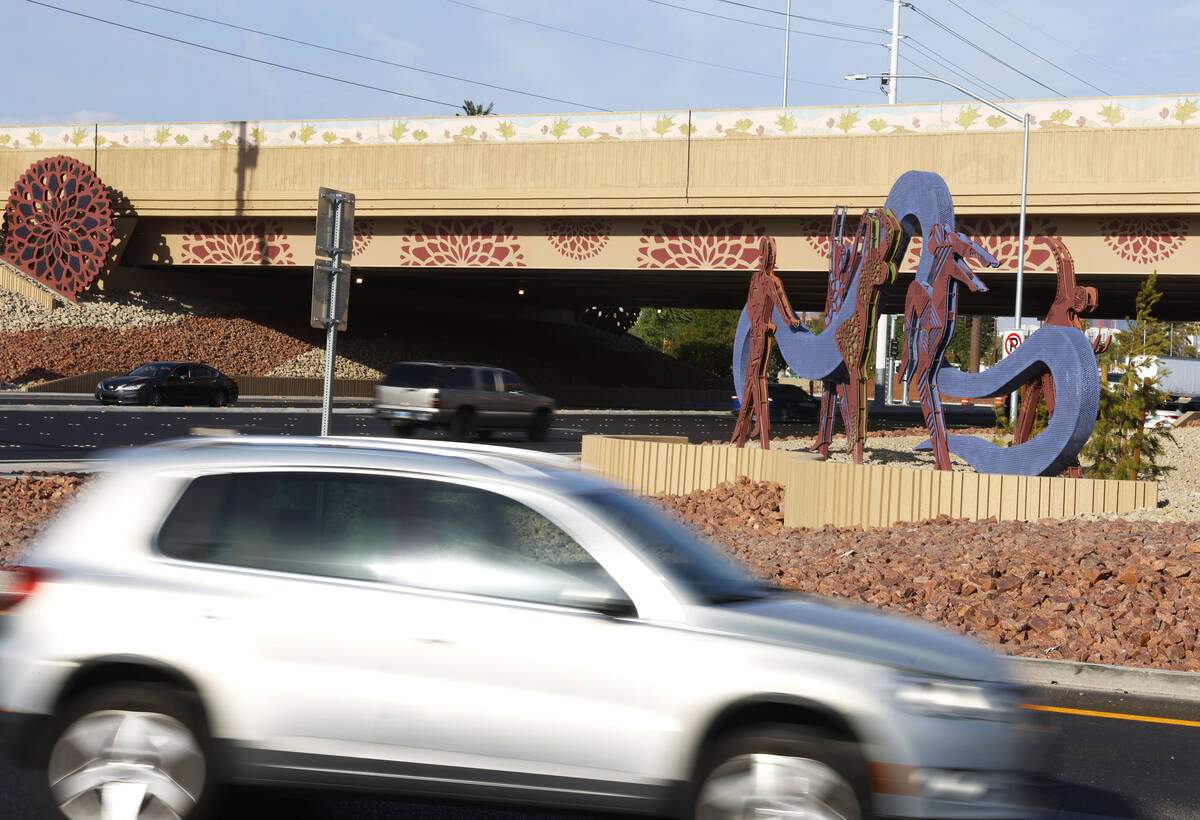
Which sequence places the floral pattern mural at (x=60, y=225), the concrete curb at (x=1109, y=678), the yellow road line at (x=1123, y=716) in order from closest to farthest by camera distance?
the yellow road line at (x=1123, y=716)
the concrete curb at (x=1109, y=678)
the floral pattern mural at (x=60, y=225)

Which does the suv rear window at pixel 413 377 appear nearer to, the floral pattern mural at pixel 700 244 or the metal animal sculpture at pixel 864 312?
the metal animal sculpture at pixel 864 312

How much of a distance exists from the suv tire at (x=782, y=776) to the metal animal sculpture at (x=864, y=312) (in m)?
16.6

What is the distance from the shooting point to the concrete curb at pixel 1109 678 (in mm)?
8766

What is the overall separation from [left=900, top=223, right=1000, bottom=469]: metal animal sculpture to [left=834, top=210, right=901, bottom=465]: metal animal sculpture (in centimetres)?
116

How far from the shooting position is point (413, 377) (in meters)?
30.5

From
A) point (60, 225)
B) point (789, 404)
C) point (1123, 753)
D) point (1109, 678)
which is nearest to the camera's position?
point (1123, 753)

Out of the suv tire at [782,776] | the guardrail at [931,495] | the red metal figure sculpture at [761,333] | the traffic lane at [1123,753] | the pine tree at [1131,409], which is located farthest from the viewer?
the red metal figure sculpture at [761,333]

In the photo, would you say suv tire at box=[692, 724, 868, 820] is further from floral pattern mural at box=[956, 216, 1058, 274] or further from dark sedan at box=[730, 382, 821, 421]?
dark sedan at box=[730, 382, 821, 421]

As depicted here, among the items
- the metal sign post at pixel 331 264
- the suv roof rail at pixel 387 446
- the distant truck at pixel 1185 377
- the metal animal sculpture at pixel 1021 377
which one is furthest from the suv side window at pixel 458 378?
the distant truck at pixel 1185 377

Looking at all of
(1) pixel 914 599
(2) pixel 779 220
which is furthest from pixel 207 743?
(2) pixel 779 220

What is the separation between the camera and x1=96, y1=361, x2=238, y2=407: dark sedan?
39.7 metres

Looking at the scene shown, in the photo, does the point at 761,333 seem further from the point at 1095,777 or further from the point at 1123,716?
the point at 1095,777

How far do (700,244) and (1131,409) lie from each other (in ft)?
82.4

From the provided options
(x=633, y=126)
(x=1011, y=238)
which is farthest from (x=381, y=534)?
(x=633, y=126)
